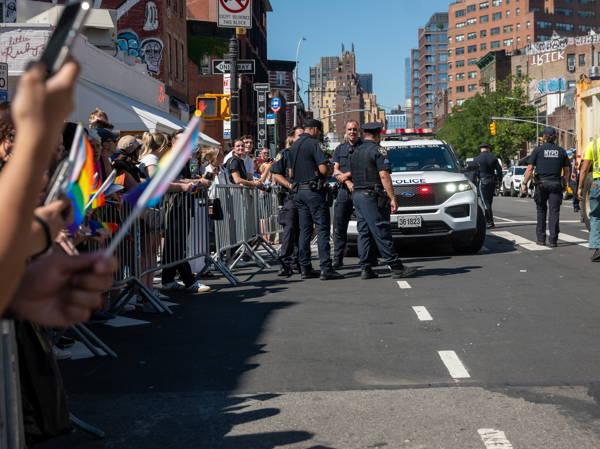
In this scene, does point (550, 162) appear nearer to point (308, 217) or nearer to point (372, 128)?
point (372, 128)

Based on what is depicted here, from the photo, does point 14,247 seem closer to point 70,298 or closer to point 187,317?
point 70,298

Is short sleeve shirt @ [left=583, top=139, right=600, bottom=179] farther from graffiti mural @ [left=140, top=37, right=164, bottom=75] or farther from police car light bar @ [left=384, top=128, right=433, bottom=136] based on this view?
graffiti mural @ [left=140, top=37, right=164, bottom=75]

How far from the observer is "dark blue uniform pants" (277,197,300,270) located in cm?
1243

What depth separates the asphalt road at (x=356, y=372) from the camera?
478cm

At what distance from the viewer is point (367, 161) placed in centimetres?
1200

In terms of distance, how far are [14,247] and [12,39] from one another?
1710 cm

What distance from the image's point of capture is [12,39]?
17641mm

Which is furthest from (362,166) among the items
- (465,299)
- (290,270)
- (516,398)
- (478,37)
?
(478,37)

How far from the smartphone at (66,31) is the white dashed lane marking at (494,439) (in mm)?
3370

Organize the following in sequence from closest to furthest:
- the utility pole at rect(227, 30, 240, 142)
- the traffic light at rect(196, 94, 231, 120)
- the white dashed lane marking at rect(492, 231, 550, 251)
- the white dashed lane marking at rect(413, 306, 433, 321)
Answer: the white dashed lane marking at rect(413, 306, 433, 321)
the white dashed lane marking at rect(492, 231, 550, 251)
the traffic light at rect(196, 94, 231, 120)
the utility pole at rect(227, 30, 240, 142)

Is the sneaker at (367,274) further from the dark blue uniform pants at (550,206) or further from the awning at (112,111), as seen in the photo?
the awning at (112,111)

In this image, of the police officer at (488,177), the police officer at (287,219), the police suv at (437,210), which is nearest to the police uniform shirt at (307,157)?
the police officer at (287,219)

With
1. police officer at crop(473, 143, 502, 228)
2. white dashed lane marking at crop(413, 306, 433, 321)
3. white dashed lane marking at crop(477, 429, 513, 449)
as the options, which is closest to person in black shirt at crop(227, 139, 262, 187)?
white dashed lane marking at crop(413, 306, 433, 321)

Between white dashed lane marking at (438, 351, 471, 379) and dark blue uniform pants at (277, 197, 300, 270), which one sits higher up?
dark blue uniform pants at (277, 197, 300, 270)
